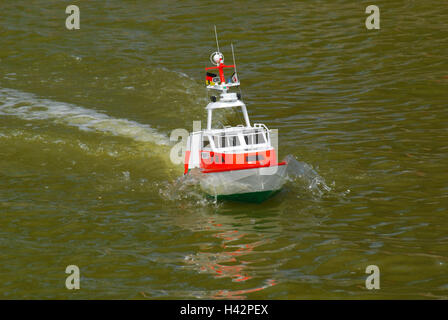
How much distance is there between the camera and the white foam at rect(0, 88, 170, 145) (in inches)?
990

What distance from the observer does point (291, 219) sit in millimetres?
17297

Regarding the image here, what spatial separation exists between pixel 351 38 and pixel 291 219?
1920 cm

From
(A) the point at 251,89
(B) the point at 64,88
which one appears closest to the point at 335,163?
(A) the point at 251,89

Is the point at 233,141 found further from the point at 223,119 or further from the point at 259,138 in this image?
the point at 223,119

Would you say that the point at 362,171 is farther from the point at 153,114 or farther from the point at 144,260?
the point at 153,114

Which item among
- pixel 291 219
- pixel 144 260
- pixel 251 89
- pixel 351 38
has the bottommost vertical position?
pixel 144 260

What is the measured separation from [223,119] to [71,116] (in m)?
5.68

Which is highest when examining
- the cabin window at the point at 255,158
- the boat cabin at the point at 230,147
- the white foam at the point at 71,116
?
the white foam at the point at 71,116

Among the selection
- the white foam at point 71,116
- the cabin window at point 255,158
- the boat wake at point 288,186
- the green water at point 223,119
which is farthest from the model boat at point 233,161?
the white foam at point 71,116

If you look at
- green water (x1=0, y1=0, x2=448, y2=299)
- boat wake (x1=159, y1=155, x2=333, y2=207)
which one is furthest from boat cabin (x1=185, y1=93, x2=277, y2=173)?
green water (x1=0, y1=0, x2=448, y2=299)

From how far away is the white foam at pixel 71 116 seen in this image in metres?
25.1

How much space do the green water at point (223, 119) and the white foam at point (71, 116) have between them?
105mm

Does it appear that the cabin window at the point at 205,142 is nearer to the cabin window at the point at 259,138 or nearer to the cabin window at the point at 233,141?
the cabin window at the point at 233,141

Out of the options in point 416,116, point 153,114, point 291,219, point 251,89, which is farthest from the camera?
point 251,89
